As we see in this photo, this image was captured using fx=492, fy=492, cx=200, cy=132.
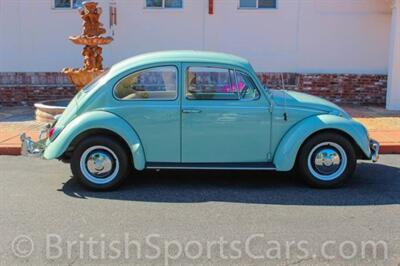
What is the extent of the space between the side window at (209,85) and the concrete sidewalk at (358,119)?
365 centimetres

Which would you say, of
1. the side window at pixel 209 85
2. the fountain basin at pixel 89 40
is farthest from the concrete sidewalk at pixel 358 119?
the side window at pixel 209 85

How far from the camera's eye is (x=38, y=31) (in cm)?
1373

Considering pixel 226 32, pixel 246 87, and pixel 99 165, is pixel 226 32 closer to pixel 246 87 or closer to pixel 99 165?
pixel 246 87

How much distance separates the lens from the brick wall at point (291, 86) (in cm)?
1363

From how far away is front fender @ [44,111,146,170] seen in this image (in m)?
5.88

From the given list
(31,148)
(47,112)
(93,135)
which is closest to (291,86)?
(47,112)

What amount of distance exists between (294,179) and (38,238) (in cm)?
344

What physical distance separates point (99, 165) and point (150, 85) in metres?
1.18

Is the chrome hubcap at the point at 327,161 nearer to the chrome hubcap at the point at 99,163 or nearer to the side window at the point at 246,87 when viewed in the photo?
the side window at the point at 246,87

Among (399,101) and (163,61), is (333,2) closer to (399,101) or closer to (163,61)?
(399,101)

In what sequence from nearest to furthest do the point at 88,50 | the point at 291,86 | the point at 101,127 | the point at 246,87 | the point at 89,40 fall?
the point at 101,127, the point at 246,87, the point at 89,40, the point at 88,50, the point at 291,86

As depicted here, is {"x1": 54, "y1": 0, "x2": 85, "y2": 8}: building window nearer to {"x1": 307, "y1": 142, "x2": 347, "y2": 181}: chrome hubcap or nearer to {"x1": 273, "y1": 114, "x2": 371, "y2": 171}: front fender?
{"x1": 273, "y1": 114, "x2": 371, "y2": 171}: front fender

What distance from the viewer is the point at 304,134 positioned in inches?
233

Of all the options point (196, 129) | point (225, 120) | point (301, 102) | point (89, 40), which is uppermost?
point (89, 40)
